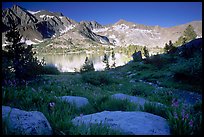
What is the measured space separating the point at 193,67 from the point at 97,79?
27.6 feet

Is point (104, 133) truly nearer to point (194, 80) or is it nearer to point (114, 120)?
point (114, 120)

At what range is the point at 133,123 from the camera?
11.4 ft

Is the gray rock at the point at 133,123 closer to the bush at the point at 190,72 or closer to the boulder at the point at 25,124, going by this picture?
the boulder at the point at 25,124

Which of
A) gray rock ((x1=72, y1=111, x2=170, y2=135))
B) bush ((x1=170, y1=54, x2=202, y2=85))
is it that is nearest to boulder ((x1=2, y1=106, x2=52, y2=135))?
gray rock ((x1=72, y1=111, x2=170, y2=135))

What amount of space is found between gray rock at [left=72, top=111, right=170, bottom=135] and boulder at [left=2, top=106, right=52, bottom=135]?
1.66ft

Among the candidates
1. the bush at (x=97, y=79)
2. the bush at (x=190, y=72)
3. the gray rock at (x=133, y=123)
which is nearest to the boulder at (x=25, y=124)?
the gray rock at (x=133, y=123)

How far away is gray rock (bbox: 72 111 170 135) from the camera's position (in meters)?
3.11

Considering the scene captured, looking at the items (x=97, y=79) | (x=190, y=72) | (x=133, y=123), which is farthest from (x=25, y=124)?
(x=190, y=72)

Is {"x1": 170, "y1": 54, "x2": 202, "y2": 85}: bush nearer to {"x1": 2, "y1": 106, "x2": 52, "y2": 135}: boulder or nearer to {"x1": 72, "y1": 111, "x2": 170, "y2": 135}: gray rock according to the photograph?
{"x1": 72, "y1": 111, "x2": 170, "y2": 135}: gray rock

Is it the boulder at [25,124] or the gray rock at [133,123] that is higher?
the boulder at [25,124]

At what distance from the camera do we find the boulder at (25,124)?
2652mm

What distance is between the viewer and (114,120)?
373cm

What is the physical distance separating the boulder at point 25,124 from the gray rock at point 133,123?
507mm

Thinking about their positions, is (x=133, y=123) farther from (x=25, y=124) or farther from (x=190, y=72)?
(x=190, y=72)
